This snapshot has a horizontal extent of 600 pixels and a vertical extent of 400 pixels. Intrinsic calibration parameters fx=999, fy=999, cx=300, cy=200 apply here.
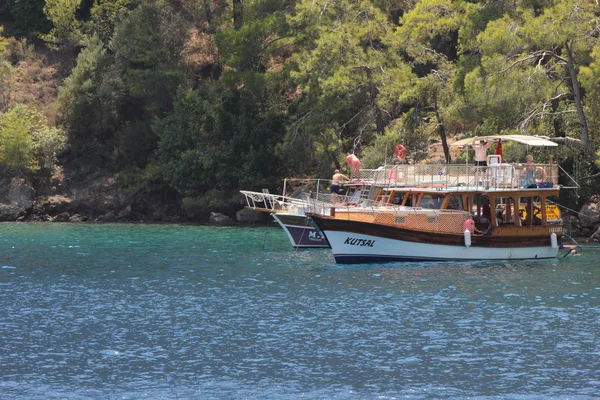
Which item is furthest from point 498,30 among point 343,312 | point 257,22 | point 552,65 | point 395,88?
point 343,312

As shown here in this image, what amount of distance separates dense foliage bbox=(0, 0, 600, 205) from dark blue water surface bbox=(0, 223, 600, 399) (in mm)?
10149

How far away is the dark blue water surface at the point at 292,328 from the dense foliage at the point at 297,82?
10.1m

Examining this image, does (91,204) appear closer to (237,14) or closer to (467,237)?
(237,14)

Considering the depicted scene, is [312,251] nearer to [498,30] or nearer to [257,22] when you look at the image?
[498,30]

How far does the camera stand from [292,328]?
88.2 ft

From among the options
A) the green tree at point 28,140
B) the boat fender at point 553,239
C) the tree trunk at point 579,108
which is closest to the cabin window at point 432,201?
the boat fender at point 553,239

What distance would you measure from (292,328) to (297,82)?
34.6 m

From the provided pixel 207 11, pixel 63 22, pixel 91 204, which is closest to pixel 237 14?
pixel 207 11

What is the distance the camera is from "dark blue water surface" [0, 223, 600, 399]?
838 inches

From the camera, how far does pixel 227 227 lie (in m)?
58.7

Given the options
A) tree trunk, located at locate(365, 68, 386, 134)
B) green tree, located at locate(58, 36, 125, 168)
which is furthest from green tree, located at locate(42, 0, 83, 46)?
tree trunk, located at locate(365, 68, 386, 134)

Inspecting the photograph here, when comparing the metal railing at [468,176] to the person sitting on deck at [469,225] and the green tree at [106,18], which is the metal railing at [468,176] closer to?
the person sitting on deck at [469,225]

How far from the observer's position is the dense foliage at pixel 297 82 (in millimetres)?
48062

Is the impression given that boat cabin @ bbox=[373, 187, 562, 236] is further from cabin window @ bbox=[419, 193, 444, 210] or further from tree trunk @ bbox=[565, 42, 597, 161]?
tree trunk @ bbox=[565, 42, 597, 161]
